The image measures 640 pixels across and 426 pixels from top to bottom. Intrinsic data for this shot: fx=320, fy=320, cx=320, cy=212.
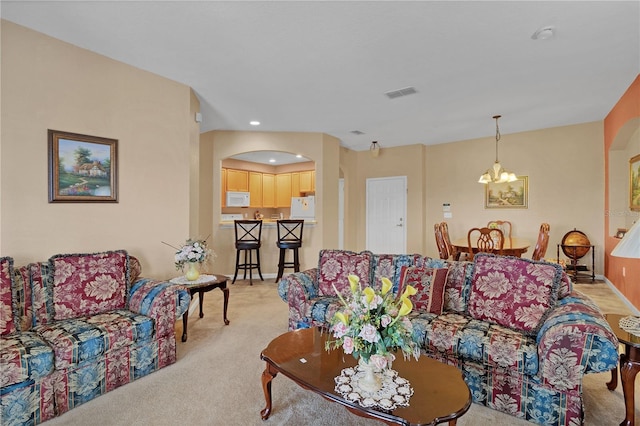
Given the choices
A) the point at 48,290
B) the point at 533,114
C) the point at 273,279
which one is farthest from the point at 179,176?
the point at 533,114

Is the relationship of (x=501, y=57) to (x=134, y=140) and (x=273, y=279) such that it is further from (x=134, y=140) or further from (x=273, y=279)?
(x=273, y=279)

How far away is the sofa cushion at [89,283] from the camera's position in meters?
2.40

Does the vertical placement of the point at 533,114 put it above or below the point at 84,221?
above

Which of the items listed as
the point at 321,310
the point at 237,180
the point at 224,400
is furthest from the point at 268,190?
the point at 224,400

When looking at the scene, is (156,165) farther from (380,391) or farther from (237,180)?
(237,180)

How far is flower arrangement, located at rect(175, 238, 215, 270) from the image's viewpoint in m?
3.18

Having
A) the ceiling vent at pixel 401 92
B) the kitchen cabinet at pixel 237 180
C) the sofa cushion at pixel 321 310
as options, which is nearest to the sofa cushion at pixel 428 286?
the sofa cushion at pixel 321 310

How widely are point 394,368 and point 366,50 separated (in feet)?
8.54

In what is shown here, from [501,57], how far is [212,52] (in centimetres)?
270

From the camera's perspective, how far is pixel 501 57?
301cm

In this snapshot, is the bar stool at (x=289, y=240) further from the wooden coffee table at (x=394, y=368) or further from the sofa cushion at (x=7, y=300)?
the sofa cushion at (x=7, y=300)

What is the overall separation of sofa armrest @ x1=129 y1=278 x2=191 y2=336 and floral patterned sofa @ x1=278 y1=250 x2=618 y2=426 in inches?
35.7

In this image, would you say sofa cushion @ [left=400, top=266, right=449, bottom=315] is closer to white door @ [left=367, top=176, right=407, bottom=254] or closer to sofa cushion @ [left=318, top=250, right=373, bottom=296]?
sofa cushion @ [left=318, top=250, right=373, bottom=296]

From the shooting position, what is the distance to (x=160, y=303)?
250 cm
